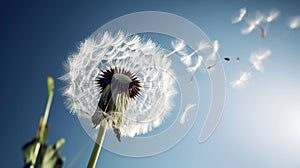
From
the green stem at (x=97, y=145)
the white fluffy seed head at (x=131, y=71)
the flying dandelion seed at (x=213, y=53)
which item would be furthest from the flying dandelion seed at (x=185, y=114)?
the green stem at (x=97, y=145)

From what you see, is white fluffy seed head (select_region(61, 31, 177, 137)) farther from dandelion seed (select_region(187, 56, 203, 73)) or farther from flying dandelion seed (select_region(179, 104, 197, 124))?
dandelion seed (select_region(187, 56, 203, 73))

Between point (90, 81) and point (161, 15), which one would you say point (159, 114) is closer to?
point (90, 81)

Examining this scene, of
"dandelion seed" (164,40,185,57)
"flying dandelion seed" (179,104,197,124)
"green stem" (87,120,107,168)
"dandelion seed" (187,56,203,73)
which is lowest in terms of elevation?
"green stem" (87,120,107,168)

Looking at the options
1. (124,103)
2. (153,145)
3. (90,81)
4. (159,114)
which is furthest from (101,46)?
(153,145)

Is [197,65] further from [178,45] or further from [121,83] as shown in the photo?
[121,83]

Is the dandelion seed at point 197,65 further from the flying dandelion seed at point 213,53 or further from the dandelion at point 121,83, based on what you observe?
the dandelion at point 121,83

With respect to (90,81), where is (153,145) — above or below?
below

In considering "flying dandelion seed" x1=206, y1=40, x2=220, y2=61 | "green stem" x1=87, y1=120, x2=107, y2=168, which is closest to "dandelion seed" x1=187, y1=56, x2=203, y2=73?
"flying dandelion seed" x1=206, y1=40, x2=220, y2=61
